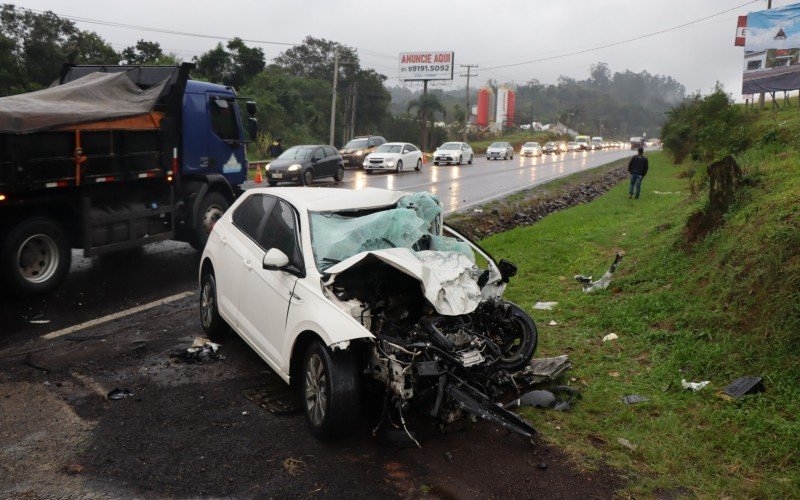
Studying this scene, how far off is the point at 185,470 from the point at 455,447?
1.88 meters

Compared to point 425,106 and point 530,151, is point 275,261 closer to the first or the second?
point 530,151

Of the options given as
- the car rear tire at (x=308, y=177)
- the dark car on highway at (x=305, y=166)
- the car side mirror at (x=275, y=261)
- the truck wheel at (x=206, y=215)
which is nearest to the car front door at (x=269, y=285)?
the car side mirror at (x=275, y=261)

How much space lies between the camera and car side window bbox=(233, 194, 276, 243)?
5.93 meters

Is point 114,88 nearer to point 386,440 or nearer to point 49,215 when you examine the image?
point 49,215

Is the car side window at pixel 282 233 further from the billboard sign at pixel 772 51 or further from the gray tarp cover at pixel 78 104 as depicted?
the billboard sign at pixel 772 51

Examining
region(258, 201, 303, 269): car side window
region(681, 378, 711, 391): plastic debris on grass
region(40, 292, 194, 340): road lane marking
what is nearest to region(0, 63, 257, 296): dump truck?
region(40, 292, 194, 340): road lane marking

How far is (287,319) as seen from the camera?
Result: 4883 millimetres

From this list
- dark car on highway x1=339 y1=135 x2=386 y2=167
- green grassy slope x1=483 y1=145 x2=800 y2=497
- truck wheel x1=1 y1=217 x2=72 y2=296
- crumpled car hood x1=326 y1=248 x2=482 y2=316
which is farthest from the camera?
dark car on highway x1=339 y1=135 x2=386 y2=167

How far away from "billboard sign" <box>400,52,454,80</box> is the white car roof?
61246 millimetres

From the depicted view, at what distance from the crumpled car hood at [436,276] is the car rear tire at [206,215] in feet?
19.5

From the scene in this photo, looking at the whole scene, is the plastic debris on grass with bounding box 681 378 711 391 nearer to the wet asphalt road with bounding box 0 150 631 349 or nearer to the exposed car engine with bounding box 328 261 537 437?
the exposed car engine with bounding box 328 261 537 437

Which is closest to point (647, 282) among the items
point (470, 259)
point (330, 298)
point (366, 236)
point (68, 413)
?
point (470, 259)

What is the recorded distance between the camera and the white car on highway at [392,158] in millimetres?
29438

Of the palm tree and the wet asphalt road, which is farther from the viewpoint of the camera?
the palm tree
